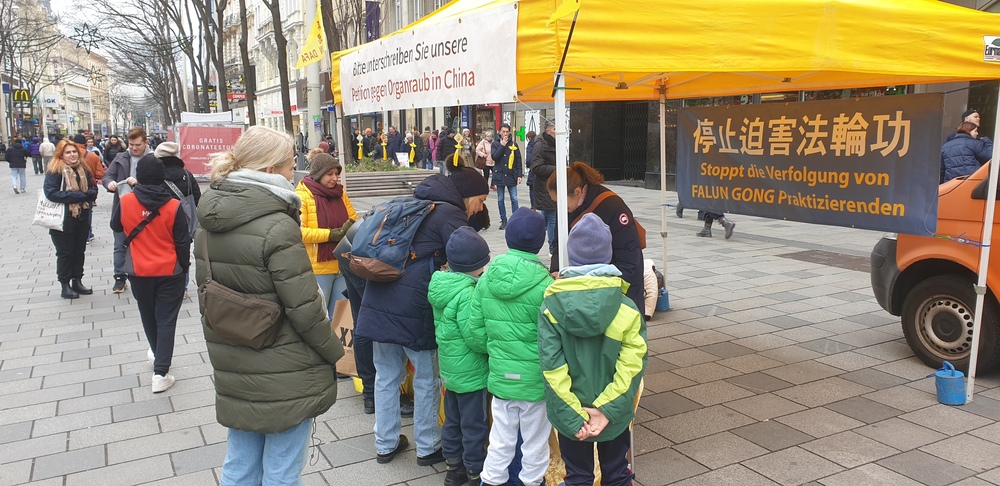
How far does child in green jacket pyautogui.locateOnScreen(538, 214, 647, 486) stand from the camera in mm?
2869

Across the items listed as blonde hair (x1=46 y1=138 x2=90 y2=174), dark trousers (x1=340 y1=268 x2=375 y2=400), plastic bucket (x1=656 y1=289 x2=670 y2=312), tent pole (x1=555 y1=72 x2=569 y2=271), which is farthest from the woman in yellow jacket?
blonde hair (x1=46 y1=138 x2=90 y2=174)

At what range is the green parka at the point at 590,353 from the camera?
9.44 feet

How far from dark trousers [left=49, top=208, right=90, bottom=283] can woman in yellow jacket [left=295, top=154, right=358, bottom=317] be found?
4113 millimetres

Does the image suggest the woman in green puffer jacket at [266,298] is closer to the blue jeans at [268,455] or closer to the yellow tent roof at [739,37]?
the blue jeans at [268,455]

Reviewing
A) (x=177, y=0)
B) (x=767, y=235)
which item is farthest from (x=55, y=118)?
(x=767, y=235)

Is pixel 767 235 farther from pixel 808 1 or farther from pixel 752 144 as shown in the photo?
pixel 808 1

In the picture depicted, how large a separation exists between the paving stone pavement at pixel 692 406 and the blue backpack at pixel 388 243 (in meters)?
1.12

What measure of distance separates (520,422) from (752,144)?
3.26 metres

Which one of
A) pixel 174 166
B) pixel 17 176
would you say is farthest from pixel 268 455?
pixel 17 176

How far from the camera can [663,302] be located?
23.2 feet

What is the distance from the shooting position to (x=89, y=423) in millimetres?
4645

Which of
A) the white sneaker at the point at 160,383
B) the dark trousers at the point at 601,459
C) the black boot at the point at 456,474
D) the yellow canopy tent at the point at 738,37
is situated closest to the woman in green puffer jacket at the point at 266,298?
the black boot at the point at 456,474

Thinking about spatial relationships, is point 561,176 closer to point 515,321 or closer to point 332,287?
point 515,321

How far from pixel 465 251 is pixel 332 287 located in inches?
87.5
